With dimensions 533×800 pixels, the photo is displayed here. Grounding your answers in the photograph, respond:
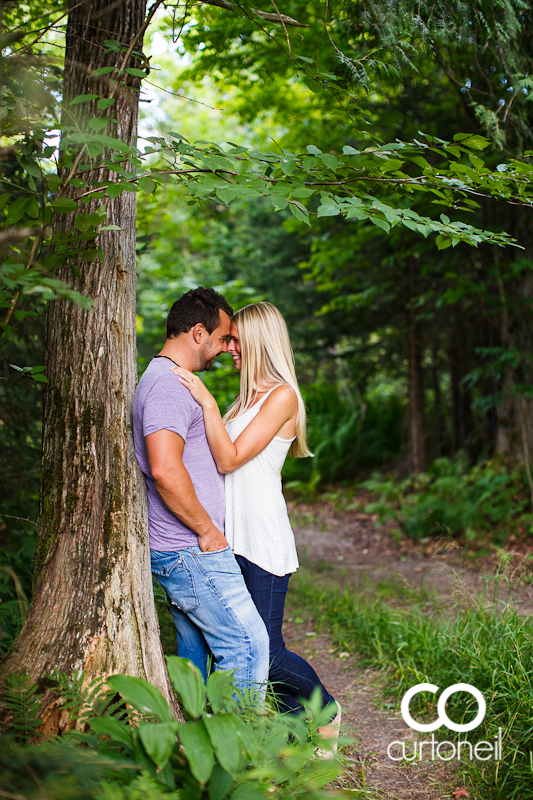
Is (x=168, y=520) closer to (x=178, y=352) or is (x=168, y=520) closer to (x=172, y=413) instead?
(x=172, y=413)

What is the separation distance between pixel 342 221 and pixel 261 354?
635 cm

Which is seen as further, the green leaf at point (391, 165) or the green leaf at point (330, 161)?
the green leaf at point (391, 165)

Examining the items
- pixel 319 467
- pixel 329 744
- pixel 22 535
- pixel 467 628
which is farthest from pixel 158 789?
pixel 319 467

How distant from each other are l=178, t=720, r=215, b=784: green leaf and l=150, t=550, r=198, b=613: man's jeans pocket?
94 centimetres

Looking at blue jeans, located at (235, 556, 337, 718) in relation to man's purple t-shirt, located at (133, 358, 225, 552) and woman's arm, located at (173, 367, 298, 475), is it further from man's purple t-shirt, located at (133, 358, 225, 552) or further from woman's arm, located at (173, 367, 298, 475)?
woman's arm, located at (173, 367, 298, 475)

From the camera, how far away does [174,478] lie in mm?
2262

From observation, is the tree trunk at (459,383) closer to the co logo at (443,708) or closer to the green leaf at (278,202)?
the co logo at (443,708)

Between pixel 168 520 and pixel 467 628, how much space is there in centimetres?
219

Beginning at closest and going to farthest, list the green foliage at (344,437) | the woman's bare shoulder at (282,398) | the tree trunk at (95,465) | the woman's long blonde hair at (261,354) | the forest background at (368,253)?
the tree trunk at (95,465) → the woman's bare shoulder at (282,398) → the woman's long blonde hair at (261,354) → the forest background at (368,253) → the green foliage at (344,437)

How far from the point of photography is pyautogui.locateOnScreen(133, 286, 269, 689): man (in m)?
2.29

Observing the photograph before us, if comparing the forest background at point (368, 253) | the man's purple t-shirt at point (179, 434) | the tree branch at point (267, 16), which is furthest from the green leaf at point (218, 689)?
the tree branch at point (267, 16)

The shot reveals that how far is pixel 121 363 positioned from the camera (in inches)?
96.4

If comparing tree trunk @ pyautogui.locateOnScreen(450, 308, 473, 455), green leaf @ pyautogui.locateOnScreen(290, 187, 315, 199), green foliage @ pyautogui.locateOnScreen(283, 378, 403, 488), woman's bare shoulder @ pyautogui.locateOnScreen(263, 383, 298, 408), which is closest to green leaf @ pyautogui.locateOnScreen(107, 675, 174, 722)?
woman's bare shoulder @ pyautogui.locateOnScreen(263, 383, 298, 408)

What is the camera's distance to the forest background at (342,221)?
2.20 metres
